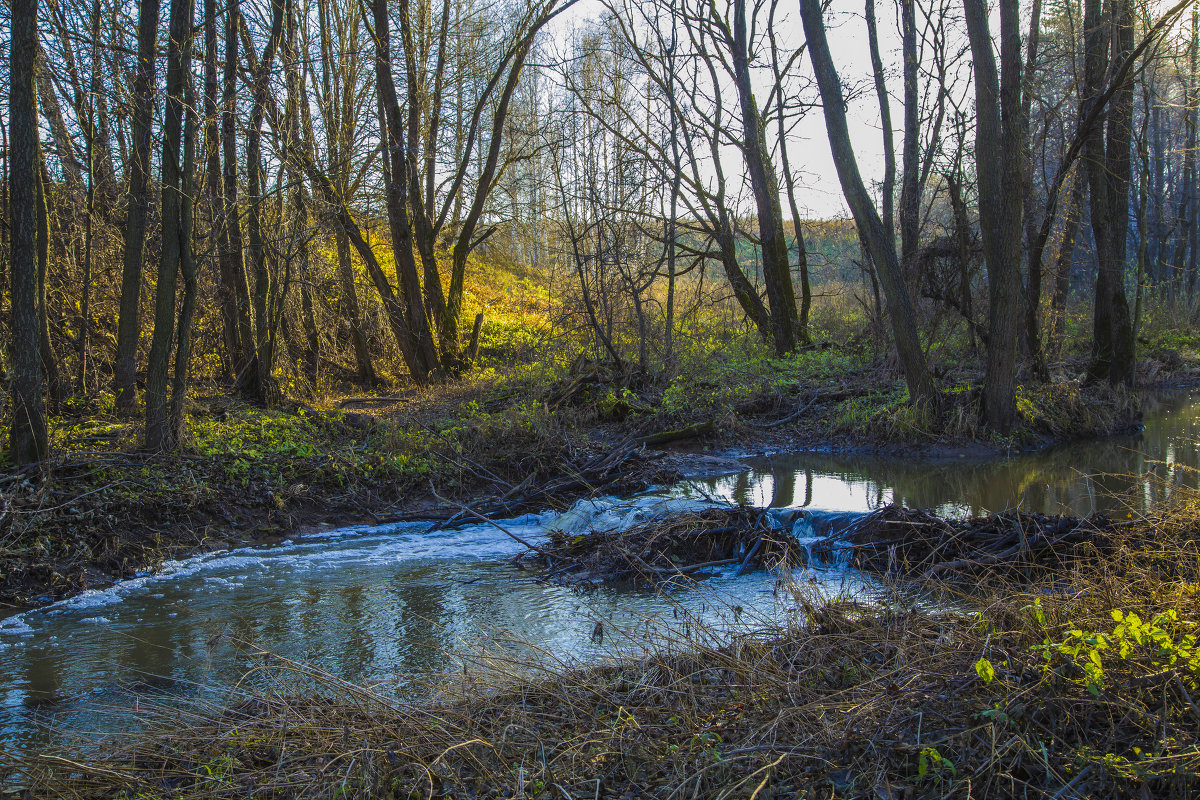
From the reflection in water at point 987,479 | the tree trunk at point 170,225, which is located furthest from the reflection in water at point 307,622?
the reflection in water at point 987,479

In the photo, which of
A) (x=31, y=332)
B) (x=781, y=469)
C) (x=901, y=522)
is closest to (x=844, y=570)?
(x=901, y=522)

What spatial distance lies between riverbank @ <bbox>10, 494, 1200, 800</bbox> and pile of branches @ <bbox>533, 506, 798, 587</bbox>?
2.89m

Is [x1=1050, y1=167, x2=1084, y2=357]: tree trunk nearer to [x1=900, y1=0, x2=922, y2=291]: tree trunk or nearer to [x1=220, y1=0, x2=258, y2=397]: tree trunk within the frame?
[x1=900, y1=0, x2=922, y2=291]: tree trunk

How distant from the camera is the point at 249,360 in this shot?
13.3m

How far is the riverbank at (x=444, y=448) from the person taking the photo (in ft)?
25.3

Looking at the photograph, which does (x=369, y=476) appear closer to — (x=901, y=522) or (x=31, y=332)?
(x=31, y=332)

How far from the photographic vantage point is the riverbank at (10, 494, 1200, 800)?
9.19 ft

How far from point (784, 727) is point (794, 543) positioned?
4070 millimetres

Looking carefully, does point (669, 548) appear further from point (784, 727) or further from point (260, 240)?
point (260, 240)

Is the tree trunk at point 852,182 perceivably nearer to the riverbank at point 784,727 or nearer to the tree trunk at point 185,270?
the riverbank at point 784,727

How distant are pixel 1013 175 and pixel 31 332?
41.0 ft

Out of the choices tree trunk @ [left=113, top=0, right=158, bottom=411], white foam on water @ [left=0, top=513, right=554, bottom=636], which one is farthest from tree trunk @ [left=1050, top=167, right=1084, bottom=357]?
tree trunk @ [left=113, top=0, right=158, bottom=411]

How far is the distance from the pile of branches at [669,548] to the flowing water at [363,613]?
272 mm

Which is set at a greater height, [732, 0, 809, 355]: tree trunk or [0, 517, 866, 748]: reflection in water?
[732, 0, 809, 355]: tree trunk
